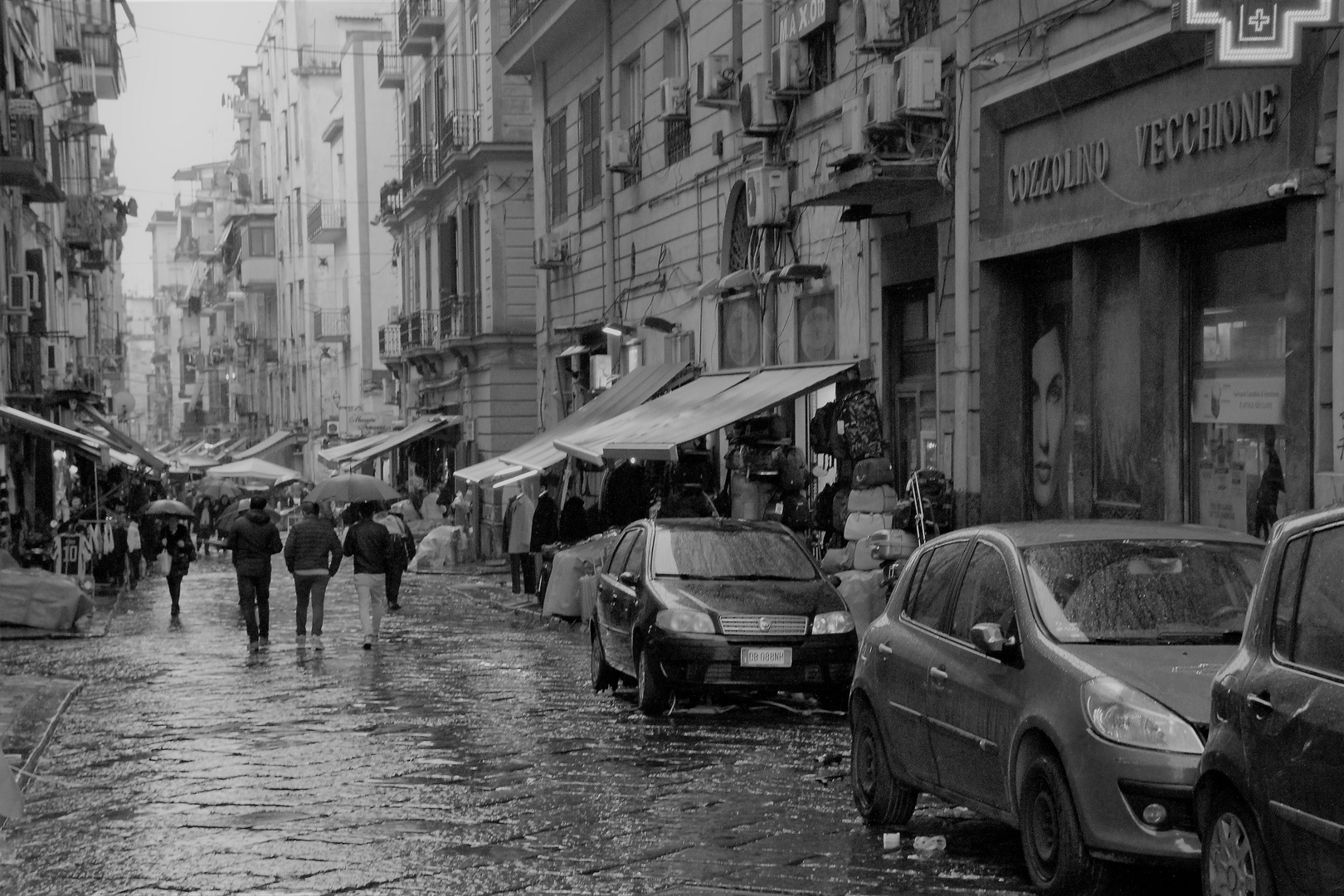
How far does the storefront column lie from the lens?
45.5 ft

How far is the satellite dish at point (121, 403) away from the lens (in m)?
57.0

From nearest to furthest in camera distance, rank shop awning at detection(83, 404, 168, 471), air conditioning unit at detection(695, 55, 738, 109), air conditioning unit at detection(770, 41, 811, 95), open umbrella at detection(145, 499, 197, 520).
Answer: air conditioning unit at detection(770, 41, 811, 95), air conditioning unit at detection(695, 55, 738, 109), open umbrella at detection(145, 499, 197, 520), shop awning at detection(83, 404, 168, 471)

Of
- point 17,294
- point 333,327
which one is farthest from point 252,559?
point 333,327

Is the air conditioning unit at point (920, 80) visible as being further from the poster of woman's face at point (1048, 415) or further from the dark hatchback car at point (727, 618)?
the dark hatchback car at point (727, 618)

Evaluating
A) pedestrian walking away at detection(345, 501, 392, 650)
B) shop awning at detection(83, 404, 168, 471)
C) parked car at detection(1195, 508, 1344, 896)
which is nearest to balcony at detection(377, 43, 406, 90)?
shop awning at detection(83, 404, 168, 471)

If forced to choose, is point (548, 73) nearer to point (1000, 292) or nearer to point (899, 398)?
point (899, 398)

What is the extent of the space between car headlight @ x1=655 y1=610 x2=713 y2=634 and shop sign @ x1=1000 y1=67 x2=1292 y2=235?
4.51m

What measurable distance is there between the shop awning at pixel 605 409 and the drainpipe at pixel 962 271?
709cm

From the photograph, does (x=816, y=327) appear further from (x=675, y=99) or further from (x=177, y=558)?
(x=177, y=558)

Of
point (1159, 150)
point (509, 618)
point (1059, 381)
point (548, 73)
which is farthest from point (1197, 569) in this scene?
point (548, 73)

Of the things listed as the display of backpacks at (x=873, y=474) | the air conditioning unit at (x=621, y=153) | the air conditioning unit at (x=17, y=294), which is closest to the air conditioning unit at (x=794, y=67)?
the display of backpacks at (x=873, y=474)

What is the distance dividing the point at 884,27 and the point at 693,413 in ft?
15.1

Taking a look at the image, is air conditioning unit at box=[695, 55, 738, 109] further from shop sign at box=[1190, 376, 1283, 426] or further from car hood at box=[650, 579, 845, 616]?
car hood at box=[650, 579, 845, 616]

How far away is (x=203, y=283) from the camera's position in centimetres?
10238
